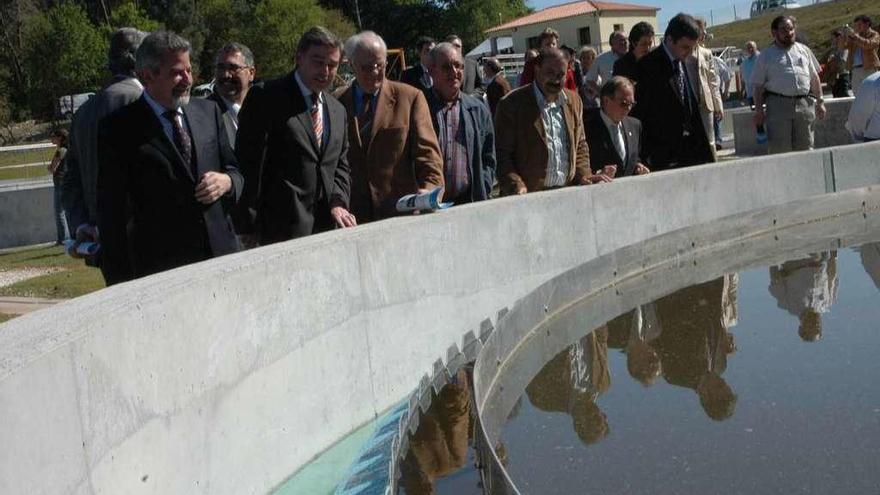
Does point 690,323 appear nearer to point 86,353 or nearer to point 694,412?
point 694,412

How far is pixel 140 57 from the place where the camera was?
6008 mm

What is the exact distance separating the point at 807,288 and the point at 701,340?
1.37 meters

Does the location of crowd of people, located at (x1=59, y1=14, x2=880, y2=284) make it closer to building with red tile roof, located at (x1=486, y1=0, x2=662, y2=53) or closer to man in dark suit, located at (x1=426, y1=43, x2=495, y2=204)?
man in dark suit, located at (x1=426, y1=43, x2=495, y2=204)

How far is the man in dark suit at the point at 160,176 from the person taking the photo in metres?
6.03

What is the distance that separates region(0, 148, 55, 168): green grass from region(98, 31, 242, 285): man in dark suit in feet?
138

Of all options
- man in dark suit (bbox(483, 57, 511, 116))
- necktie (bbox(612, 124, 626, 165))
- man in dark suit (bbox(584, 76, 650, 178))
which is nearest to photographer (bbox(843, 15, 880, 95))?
man in dark suit (bbox(483, 57, 511, 116))

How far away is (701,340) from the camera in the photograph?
591 centimetres

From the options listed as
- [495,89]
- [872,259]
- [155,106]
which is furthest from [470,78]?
[155,106]

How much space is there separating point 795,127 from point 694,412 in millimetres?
8246

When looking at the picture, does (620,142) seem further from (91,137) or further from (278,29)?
(278,29)

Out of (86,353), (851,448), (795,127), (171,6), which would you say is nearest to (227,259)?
(86,353)

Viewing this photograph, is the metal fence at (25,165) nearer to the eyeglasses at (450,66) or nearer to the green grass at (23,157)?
the green grass at (23,157)

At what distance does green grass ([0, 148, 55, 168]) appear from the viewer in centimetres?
4764

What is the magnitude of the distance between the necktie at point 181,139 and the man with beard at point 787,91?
724cm
